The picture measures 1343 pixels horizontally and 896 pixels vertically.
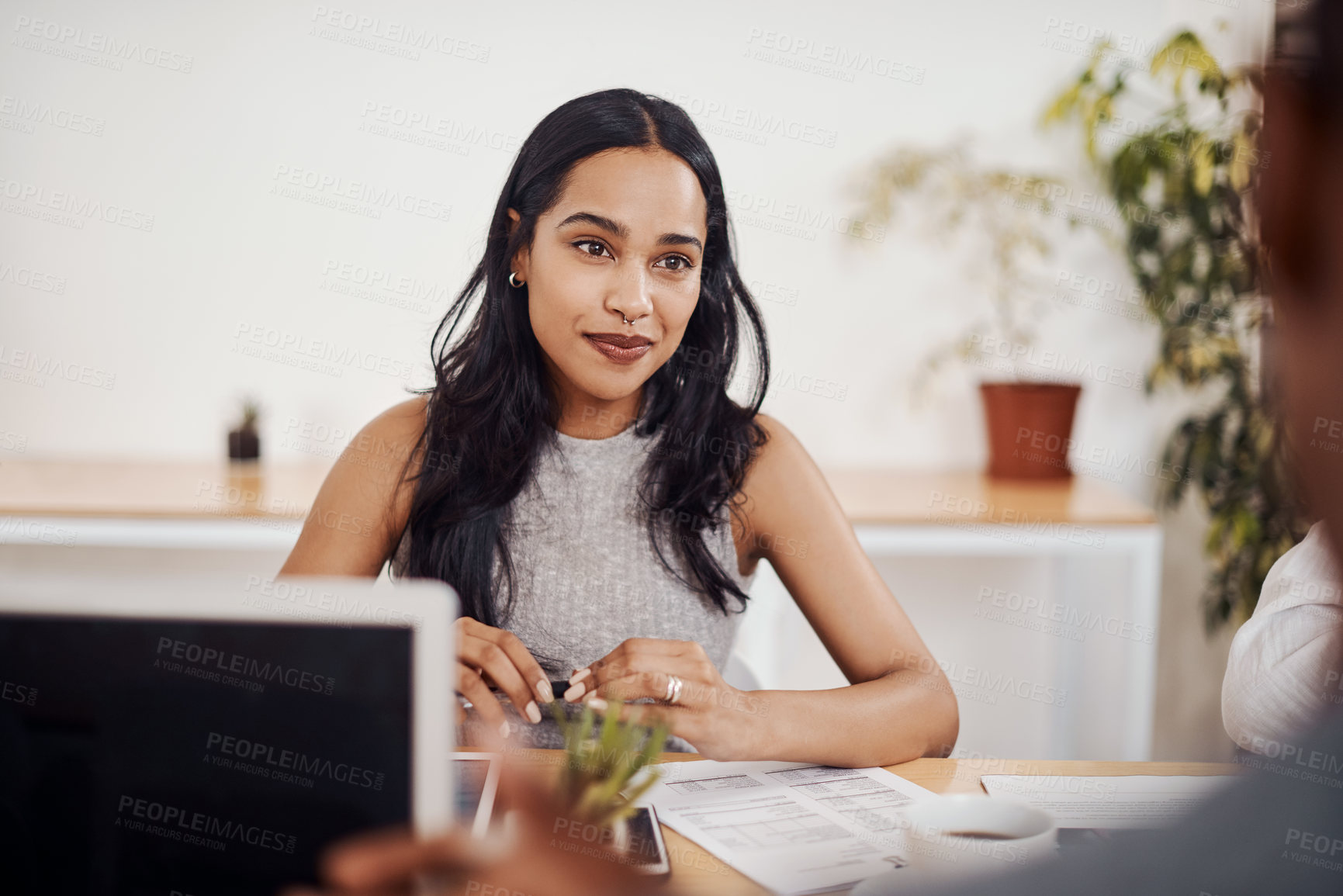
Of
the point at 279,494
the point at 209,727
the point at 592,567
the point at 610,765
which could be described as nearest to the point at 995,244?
the point at 592,567

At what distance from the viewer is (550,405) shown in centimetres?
162

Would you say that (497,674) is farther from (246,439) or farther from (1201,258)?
(1201,258)

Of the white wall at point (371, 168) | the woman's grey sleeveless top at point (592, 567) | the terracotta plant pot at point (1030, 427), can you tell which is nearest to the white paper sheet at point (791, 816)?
the woman's grey sleeveless top at point (592, 567)

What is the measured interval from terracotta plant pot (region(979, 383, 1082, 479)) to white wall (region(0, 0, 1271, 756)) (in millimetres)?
298

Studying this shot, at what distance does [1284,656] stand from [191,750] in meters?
1.09

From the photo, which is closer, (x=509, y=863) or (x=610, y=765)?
(x=509, y=863)

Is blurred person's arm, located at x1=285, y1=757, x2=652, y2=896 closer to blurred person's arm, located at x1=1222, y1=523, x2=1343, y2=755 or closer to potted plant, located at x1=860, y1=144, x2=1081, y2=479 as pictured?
blurred person's arm, located at x1=1222, y1=523, x2=1343, y2=755

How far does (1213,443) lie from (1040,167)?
2.89 ft

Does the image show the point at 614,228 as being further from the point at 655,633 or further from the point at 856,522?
the point at 856,522

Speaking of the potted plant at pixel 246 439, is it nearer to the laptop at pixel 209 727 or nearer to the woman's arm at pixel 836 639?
the woman's arm at pixel 836 639

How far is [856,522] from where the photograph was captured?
237 cm

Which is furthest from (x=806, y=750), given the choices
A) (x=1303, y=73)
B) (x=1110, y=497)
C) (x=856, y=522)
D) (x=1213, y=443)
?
(x=1213, y=443)

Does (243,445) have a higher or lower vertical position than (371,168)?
lower

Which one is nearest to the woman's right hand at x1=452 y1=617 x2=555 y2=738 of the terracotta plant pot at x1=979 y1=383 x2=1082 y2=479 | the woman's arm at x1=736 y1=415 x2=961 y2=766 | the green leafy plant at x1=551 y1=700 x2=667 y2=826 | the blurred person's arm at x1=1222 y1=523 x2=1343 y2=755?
the green leafy plant at x1=551 y1=700 x2=667 y2=826
